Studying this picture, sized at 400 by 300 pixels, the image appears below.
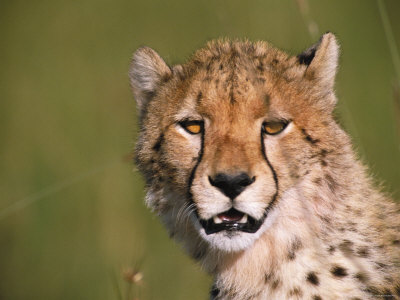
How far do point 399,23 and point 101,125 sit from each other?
2.88 meters

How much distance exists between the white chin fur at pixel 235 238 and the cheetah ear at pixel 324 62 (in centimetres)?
64

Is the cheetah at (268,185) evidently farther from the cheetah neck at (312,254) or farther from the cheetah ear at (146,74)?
the cheetah ear at (146,74)

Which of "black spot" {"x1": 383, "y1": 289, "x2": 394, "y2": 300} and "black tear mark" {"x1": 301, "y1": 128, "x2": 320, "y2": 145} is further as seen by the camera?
"black tear mark" {"x1": 301, "y1": 128, "x2": 320, "y2": 145}

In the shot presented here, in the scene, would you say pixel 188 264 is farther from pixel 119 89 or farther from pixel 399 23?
pixel 399 23

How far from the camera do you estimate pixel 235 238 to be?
2883mm

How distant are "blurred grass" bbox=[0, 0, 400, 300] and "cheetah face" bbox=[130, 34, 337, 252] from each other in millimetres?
341

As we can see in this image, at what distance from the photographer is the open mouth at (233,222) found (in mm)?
2865

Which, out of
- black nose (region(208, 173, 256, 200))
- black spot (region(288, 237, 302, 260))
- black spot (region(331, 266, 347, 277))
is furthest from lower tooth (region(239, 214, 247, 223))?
black spot (region(331, 266, 347, 277))

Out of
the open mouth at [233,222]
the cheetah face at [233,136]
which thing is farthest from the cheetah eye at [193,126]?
the open mouth at [233,222]

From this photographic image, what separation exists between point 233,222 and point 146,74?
93 centimetres

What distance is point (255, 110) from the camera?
116 inches

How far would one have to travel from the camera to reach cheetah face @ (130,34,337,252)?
9.32 feet

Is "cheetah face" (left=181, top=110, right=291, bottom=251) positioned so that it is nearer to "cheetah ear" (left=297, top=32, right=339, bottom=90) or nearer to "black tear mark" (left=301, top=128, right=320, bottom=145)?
"black tear mark" (left=301, top=128, right=320, bottom=145)

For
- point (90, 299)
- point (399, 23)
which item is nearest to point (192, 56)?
point (90, 299)
